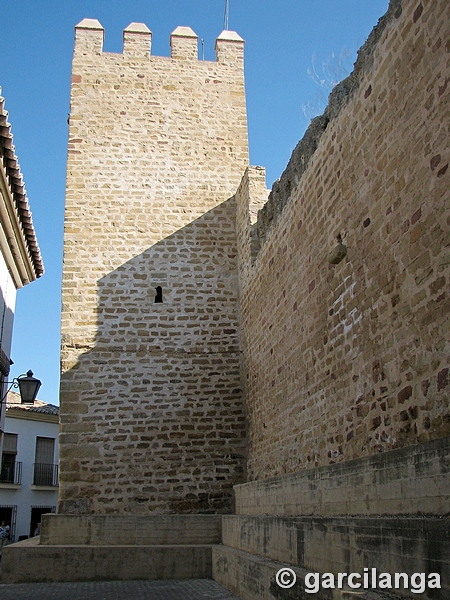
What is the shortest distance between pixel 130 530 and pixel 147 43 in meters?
8.05

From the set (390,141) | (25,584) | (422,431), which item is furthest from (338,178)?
(25,584)

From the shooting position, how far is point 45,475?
1938 cm

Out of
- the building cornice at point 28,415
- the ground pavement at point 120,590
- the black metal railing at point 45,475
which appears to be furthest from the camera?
the black metal railing at point 45,475

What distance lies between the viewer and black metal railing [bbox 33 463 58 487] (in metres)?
19.1

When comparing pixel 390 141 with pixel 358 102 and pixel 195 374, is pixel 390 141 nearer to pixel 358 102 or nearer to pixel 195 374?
pixel 358 102

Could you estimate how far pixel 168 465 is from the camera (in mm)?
8500

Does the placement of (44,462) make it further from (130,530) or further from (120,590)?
(120,590)

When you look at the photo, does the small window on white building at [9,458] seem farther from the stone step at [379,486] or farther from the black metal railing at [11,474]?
the stone step at [379,486]

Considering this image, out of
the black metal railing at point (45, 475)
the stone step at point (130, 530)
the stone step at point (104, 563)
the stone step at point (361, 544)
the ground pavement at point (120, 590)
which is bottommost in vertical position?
the ground pavement at point (120, 590)

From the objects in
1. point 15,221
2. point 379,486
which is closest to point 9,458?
point 15,221

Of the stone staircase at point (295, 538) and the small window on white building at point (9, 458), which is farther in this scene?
the small window on white building at point (9, 458)

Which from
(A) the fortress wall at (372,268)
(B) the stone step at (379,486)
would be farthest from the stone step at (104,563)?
(B) the stone step at (379,486)

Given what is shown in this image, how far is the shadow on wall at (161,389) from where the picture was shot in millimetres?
8367

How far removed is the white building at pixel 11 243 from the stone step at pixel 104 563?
208cm
